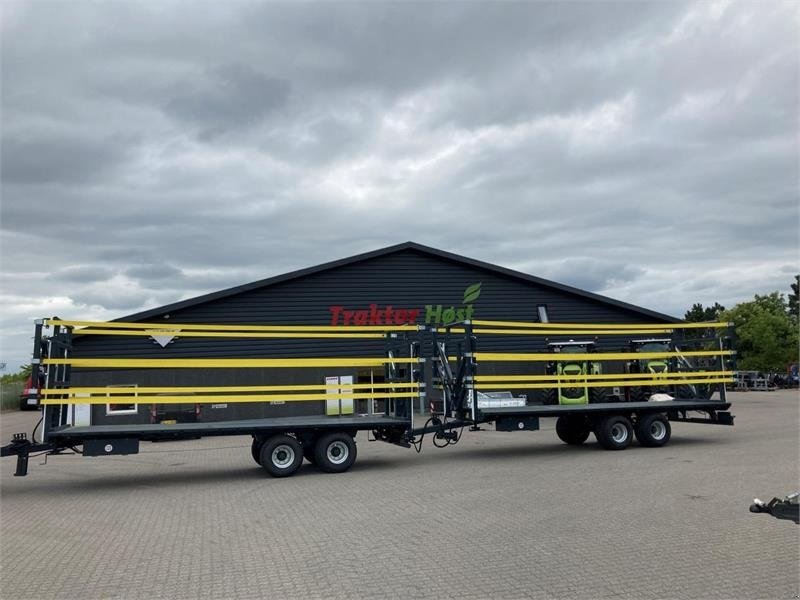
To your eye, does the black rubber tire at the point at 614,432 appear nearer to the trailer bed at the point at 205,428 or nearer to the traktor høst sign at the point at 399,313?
the trailer bed at the point at 205,428

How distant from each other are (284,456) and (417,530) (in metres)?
5.27

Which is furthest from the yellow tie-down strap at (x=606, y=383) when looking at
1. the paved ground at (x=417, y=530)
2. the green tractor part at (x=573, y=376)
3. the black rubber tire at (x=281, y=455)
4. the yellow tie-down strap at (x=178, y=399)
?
the black rubber tire at (x=281, y=455)

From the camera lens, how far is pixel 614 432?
15.2 metres

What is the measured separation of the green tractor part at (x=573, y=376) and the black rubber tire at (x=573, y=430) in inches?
19.7

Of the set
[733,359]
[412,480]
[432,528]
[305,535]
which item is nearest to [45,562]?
[305,535]

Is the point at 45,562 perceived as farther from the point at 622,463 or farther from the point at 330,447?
the point at 622,463

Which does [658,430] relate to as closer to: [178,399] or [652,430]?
[652,430]

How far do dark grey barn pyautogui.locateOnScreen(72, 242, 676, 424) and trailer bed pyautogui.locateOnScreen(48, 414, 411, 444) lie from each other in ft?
32.6

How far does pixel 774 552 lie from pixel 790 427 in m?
15.2

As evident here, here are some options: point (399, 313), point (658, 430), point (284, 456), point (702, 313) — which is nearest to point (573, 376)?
point (658, 430)

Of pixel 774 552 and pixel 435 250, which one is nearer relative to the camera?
pixel 774 552

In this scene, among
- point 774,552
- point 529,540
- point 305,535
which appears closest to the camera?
point 774,552

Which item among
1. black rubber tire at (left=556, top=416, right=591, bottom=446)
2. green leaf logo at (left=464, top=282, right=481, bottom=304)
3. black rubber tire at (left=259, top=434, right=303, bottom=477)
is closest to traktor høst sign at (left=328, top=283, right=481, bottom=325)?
green leaf logo at (left=464, top=282, right=481, bottom=304)

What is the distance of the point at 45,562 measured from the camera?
6.98 metres
